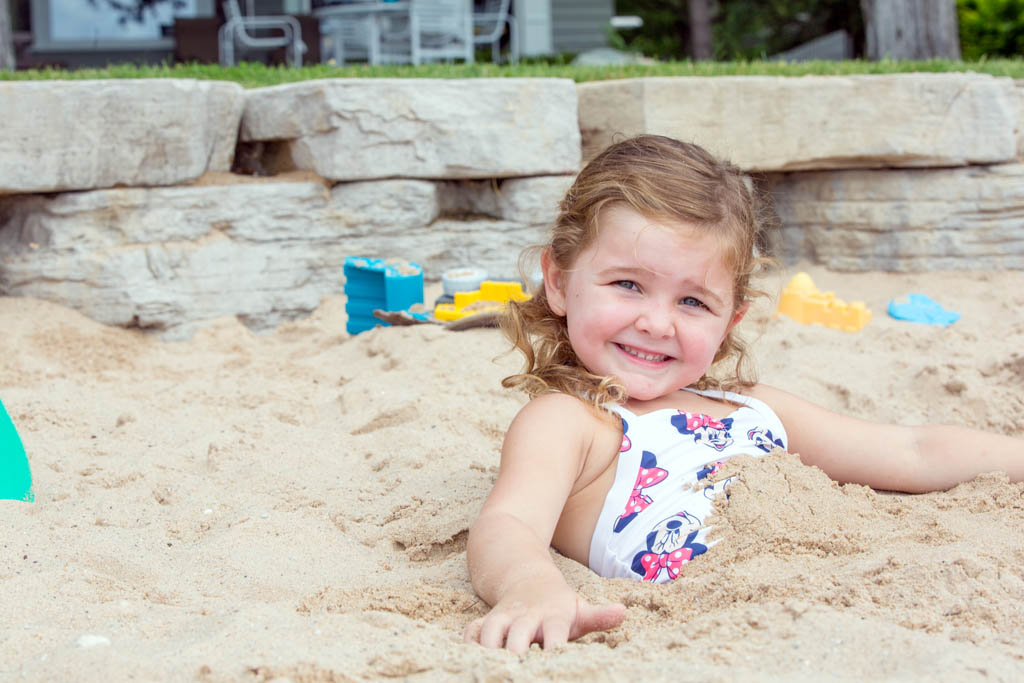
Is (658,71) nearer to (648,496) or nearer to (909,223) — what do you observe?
(909,223)

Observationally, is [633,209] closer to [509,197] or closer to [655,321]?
[655,321]

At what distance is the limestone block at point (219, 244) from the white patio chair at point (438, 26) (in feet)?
15.3

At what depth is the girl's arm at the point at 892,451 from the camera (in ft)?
6.93

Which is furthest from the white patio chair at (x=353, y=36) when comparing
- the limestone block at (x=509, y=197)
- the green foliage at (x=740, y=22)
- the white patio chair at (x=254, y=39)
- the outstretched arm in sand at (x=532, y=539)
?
the outstretched arm in sand at (x=532, y=539)

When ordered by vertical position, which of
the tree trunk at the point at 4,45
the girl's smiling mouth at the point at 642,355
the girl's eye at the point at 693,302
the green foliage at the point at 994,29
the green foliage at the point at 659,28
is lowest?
the girl's smiling mouth at the point at 642,355

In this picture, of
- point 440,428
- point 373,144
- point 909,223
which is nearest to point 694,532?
point 440,428

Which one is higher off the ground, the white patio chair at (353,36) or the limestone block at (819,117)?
the white patio chair at (353,36)

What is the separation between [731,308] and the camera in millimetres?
1980

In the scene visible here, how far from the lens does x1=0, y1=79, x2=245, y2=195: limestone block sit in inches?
136

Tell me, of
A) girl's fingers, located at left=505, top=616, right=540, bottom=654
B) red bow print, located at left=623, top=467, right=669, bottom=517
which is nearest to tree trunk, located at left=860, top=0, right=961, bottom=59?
red bow print, located at left=623, top=467, right=669, bottom=517

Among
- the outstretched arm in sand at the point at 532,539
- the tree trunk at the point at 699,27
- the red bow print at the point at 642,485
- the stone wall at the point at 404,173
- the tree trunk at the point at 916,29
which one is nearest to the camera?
the outstretched arm in sand at the point at 532,539

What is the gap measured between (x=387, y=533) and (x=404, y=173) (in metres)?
2.29

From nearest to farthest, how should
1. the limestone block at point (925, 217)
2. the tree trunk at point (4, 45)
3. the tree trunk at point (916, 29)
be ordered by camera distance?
the limestone block at point (925, 217), the tree trunk at point (4, 45), the tree trunk at point (916, 29)

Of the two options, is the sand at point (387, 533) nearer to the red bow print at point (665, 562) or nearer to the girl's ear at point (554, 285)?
the red bow print at point (665, 562)
